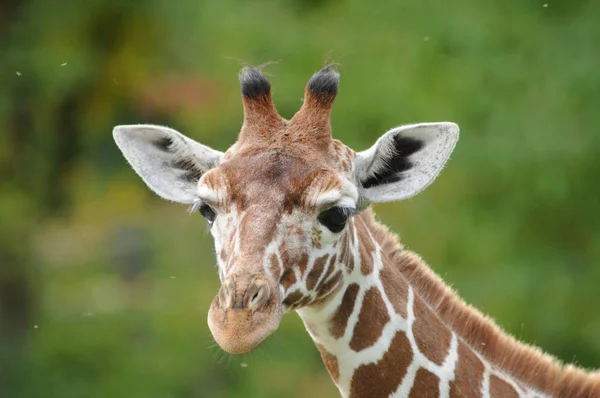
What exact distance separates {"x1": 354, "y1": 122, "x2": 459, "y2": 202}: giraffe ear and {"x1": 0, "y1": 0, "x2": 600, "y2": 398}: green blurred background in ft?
26.1

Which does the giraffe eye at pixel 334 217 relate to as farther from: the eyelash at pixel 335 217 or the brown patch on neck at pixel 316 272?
the brown patch on neck at pixel 316 272

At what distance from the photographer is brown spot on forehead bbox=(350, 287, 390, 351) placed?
6.30 meters

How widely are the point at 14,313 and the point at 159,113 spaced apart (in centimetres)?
414

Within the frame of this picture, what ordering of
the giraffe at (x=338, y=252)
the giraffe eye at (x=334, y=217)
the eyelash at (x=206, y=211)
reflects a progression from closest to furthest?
1. the giraffe at (x=338, y=252)
2. the giraffe eye at (x=334, y=217)
3. the eyelash at (x=206, y=211)

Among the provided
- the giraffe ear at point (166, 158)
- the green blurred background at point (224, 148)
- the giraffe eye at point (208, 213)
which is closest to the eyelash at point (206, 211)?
the giraffe eye at point (208, 213)

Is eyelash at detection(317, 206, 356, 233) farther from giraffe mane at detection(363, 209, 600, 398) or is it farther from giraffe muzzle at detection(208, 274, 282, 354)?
giraffe mane at detection(363, 209, 600, 398)

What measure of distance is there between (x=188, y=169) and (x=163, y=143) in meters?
0.21

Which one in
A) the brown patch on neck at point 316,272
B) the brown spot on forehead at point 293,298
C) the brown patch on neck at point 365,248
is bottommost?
the brown patch on neck at point 365,248

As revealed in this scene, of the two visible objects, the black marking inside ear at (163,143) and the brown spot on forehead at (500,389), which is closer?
the brown spot on forehead at (500,389)

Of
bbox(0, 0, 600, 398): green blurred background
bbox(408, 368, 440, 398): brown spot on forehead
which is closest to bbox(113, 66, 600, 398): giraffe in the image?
bbox(408, 368, 440, 398): brown spot on forehead

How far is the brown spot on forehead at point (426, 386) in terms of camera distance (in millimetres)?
6289

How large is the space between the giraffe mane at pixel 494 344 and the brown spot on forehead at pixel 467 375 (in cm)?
12

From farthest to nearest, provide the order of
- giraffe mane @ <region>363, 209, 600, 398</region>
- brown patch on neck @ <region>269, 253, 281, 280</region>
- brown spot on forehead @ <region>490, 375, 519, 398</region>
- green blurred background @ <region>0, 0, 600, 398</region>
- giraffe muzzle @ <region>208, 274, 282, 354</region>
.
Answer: green blurred background @ <region>0, 0, 600, 398</region> → giraffe mane @ <region>363, 209, 600, 398</region> → brown spot on forehead @ <region>490, 375, 519, 398</region> → brown patch on neck @ <region>269, 253, 281, 280</region> → giraffe muzzle @ <region>208, 274, 282, 354</region>

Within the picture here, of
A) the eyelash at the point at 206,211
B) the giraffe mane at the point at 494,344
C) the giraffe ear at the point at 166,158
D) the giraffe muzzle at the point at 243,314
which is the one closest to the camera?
the giraffe muzzle at the point at 243,314
